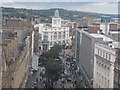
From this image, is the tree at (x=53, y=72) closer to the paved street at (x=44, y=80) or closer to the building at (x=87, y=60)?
the paved street at (x=44, y=80)

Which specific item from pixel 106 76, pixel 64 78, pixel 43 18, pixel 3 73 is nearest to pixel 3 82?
pixel 3 73

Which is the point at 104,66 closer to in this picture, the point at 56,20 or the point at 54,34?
the point at 54,34

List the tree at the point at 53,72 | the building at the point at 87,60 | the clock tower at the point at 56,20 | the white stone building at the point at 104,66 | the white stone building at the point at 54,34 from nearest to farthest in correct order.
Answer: the white stone building at the point at 104,66
the building at the point at 87,60
the tree at the point at 53,72
the white stone building at the point at 54,34
the clock tower at the point at 56,20

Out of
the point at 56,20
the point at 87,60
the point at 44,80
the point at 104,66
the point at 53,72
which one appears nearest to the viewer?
the point at 104,66

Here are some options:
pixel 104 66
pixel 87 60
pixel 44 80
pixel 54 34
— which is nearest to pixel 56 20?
pixel 54 34

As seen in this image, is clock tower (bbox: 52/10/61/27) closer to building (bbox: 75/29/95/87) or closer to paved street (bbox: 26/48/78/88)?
building (bbox: 75/29/95/87)

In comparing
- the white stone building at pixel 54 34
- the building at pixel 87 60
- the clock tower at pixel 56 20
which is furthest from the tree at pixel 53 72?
the clock tower at pixel 56 20

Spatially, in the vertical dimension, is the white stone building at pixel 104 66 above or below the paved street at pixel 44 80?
above

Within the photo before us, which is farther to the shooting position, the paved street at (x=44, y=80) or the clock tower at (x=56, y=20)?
the clock tower at (x=56, y=20)

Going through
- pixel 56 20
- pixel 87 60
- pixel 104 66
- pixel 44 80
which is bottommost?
pixel 44 80

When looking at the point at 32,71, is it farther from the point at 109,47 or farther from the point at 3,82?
the point at 3,82
